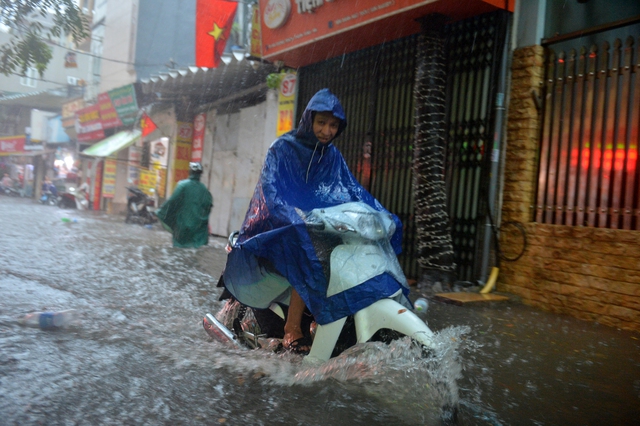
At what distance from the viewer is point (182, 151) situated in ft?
55.6

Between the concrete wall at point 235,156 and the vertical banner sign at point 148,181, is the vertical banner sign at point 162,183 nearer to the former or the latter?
the vertical banner sign at point 148,181

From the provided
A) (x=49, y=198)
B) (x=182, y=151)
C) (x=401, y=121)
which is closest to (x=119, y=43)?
(x=49, y=198)

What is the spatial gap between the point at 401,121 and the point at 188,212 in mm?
4215

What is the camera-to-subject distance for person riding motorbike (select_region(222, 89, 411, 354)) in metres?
2.72

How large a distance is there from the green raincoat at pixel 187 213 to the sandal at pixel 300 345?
699 centimetres

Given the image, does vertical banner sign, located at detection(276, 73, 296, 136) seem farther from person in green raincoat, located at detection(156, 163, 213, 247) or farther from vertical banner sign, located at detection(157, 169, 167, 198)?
vertical banner sign, located at detection(157, 169, 167, 198)

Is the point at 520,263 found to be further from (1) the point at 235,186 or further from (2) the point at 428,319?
(1) the point at 235,186

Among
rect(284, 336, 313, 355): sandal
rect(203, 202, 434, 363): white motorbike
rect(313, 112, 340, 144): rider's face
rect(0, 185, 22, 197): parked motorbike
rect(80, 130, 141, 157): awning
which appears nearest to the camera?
rect(203, 202, 434, 363): white motorbike

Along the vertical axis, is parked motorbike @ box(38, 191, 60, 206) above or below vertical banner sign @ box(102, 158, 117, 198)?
below

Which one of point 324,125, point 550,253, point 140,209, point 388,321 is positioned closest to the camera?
point 388,321

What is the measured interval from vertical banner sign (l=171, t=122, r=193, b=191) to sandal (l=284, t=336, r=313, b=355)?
14568mm

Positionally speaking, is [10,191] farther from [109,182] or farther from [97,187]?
[109,182]

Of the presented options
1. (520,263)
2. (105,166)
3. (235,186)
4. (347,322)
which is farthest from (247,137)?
(105,166)

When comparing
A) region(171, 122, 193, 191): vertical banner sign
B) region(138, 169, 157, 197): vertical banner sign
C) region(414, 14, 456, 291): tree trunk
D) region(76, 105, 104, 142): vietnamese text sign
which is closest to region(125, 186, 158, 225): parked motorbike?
region(171, 122, 193, 191): vertical banner sign
